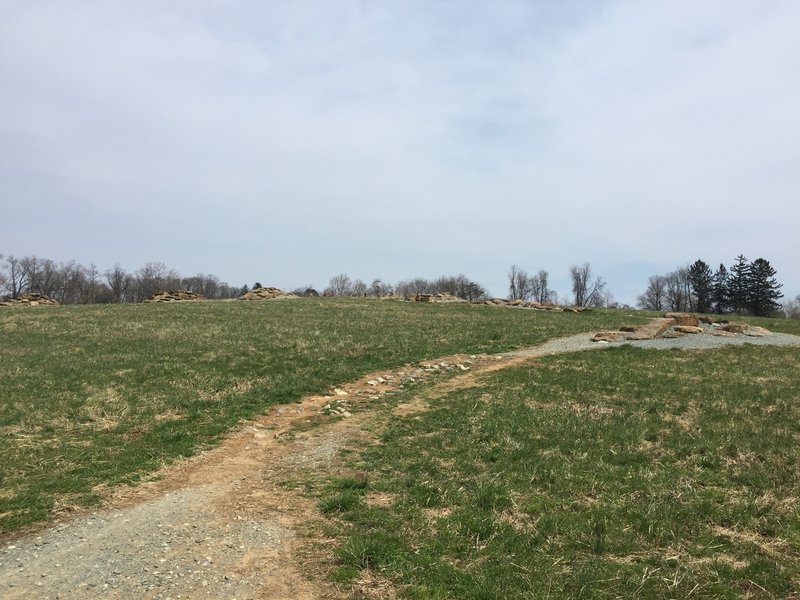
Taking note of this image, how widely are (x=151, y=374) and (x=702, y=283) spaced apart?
9702cm

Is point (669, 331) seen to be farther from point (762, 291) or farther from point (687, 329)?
point (762, 291)

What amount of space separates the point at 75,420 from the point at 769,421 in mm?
15228

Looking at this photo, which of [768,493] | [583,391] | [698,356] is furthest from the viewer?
[698,356]

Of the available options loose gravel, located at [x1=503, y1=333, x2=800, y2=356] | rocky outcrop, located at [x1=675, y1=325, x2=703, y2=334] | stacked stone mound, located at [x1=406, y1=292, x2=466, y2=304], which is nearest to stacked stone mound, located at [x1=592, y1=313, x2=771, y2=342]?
rocky outcrop, located at [x1=675, y1=325, x2=703, y2=334]

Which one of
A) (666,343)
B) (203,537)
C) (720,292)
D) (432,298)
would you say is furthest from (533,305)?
(720,292)

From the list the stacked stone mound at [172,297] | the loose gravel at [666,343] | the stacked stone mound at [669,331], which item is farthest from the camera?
the stacked stone mound at [172,297]

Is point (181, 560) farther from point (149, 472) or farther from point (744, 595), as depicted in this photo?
point (744, 595)

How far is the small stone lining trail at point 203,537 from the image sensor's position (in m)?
5.38

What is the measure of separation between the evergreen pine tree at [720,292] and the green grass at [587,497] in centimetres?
8105

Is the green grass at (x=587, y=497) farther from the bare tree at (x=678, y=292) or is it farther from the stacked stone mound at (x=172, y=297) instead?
the bare tree at (x=678, y=292)

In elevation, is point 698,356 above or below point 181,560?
above

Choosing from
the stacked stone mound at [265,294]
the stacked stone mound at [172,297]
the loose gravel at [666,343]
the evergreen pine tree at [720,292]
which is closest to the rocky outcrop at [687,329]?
the loose gravel at [666,343]

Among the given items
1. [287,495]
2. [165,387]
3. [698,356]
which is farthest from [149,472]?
[698,356]

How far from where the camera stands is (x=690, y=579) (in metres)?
5.33
